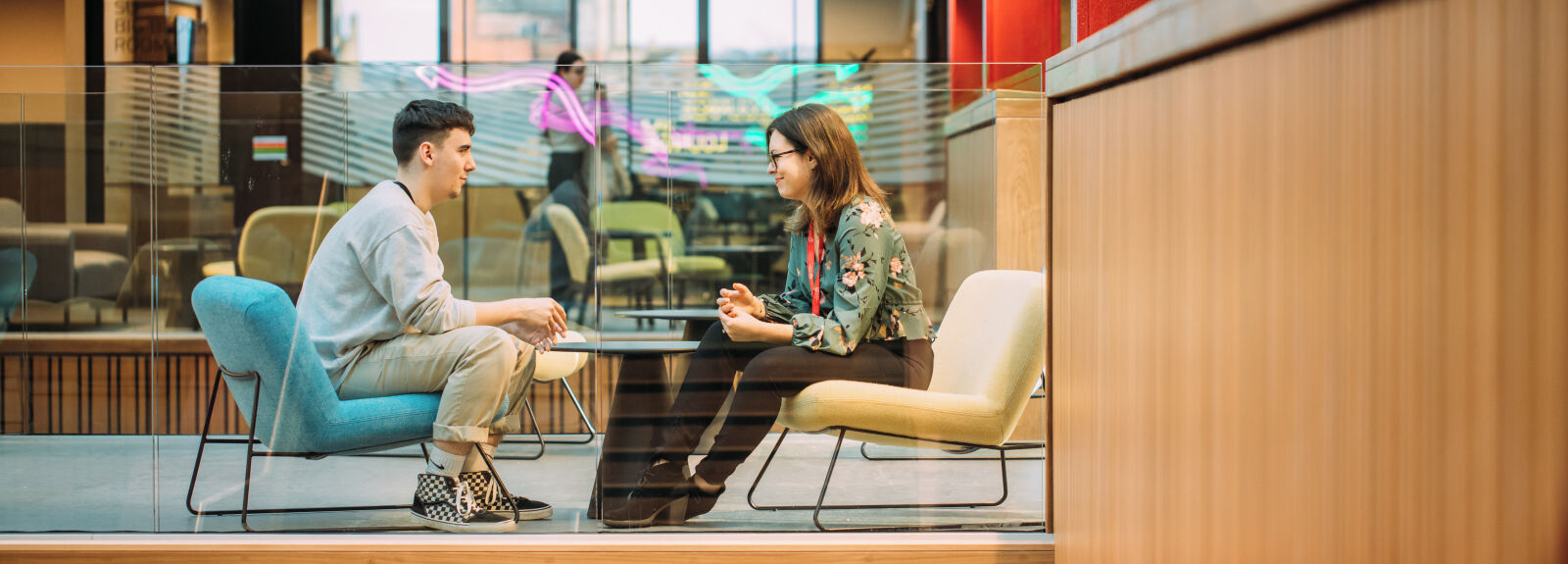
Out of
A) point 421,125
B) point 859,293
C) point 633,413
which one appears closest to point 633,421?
point 633,413

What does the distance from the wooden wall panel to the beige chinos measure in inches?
54.8

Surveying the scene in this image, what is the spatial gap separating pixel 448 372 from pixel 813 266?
76 cm

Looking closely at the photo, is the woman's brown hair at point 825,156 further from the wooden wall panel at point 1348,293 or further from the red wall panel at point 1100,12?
the wooden wall panel at point 1348,293

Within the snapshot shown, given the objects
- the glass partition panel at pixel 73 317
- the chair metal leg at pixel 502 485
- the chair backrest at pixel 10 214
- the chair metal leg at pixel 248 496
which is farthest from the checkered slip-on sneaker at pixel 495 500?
the chair backrest at pixel 10 214

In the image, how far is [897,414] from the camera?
7.08ft

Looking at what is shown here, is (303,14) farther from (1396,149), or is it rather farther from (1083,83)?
(1396,149)

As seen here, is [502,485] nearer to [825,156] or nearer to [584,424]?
[584,424]

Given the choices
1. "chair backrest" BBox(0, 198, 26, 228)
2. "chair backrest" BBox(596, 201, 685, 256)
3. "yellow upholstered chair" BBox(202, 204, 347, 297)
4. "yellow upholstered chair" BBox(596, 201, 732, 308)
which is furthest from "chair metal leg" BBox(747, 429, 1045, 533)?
"chair backrest" BBox(0, 198, 26, 228)

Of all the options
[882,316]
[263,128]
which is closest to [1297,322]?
[882,316]

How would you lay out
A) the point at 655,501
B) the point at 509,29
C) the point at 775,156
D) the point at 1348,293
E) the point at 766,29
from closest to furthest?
A: the point at 1348,293
the point at 655,501
the point at 775,156
the point at 509,29
the point at 766,29

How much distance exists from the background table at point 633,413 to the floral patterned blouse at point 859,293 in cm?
25

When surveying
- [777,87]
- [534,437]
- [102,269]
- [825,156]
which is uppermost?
[777,87]

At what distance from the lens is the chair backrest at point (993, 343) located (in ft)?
7.09

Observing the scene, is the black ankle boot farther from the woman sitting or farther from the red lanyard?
the red lanyard
